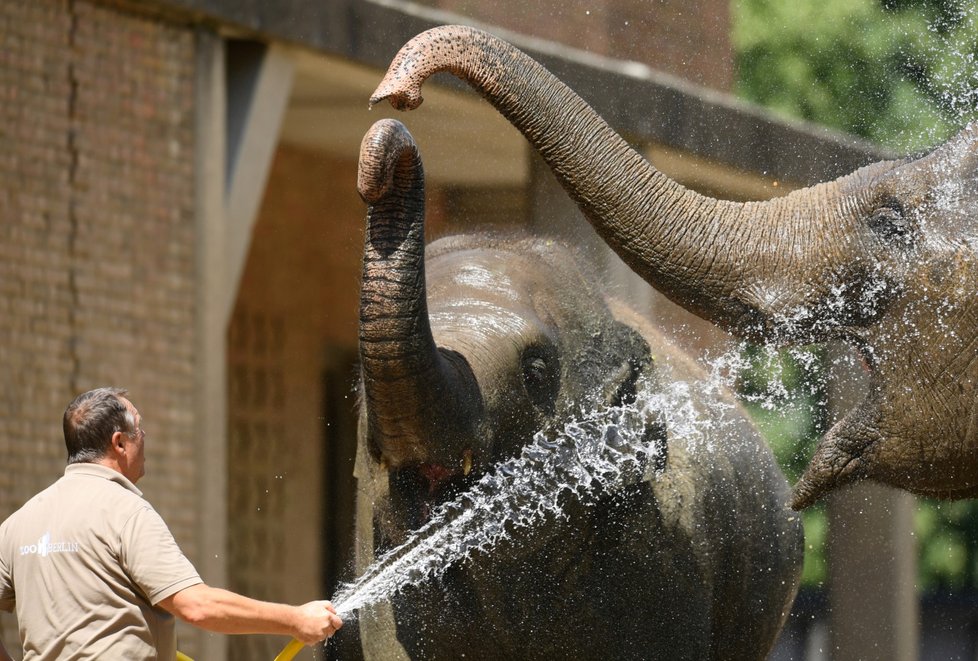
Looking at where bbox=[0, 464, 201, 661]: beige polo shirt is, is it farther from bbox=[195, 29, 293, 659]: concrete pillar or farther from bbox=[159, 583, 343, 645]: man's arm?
bbox=[195, 29, 293, 659]: concrete pillar

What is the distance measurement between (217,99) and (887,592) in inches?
177

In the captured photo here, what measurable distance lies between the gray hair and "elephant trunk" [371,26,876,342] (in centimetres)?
102

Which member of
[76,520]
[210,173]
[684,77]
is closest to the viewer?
[76,520]

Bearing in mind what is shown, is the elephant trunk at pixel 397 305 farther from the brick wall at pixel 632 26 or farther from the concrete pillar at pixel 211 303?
the brick wall at pixel 632 26

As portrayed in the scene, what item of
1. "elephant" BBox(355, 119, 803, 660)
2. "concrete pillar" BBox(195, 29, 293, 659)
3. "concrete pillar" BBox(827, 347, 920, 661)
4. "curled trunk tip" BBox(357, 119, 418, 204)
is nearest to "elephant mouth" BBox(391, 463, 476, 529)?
"elephant" BBox(355, 119, 803, 660)

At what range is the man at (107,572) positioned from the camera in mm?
3281

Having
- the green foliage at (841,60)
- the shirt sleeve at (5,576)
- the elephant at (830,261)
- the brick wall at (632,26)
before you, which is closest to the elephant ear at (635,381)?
the elephant at (830,261)

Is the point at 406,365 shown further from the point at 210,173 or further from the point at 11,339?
the point at 210,173

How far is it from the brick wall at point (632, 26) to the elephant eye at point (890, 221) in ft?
15.6

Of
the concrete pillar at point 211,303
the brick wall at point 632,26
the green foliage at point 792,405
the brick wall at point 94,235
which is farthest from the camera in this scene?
the brick wall at point 632,26

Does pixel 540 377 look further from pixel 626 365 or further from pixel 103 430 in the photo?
pixel 103 430

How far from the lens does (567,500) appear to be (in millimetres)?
4680

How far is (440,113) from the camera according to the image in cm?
796

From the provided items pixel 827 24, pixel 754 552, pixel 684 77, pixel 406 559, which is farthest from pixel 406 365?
pixel 827 24
